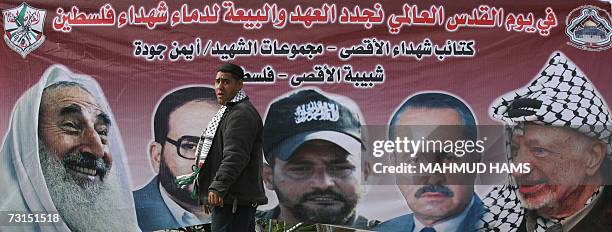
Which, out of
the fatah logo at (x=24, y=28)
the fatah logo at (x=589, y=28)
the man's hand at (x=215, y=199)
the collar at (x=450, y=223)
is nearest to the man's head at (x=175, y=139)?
the fatah logo at (x=24, y=28)

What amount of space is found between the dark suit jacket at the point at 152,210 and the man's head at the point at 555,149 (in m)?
2.25

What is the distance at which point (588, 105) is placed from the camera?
5.68m

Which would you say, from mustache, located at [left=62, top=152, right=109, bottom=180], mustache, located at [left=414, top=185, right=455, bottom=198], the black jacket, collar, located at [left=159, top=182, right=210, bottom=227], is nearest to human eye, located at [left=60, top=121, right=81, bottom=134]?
mustache, located at [left=62, top=152, right=109, bottom=180]

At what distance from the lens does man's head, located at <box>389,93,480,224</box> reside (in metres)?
5.66

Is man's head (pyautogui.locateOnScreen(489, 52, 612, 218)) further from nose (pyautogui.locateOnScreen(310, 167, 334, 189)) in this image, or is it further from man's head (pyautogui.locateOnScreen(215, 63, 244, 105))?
man's head (pyautogui.locateOnScreen(215, 63, 244, 105))

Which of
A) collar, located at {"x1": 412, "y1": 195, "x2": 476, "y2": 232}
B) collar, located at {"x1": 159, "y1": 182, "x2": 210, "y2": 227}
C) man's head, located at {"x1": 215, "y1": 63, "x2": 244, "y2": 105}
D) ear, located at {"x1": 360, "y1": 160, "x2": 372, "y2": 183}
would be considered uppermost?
man's head, located at {"x1": 215, "y1": 63, "x2": 244, "y2": 105}

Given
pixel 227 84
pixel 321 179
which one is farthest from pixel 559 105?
pixel 227 84

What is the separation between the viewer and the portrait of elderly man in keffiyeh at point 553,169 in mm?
5648

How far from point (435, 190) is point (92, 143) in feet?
7.48

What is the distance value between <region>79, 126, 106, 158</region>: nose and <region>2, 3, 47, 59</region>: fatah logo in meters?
0.68

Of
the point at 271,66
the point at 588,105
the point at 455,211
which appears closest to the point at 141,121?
the point at 271,66

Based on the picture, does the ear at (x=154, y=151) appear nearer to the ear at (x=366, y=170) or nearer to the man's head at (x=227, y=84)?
the ear at (x=366, y=170)

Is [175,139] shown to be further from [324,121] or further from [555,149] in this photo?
[555,149]

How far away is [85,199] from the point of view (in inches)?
223
